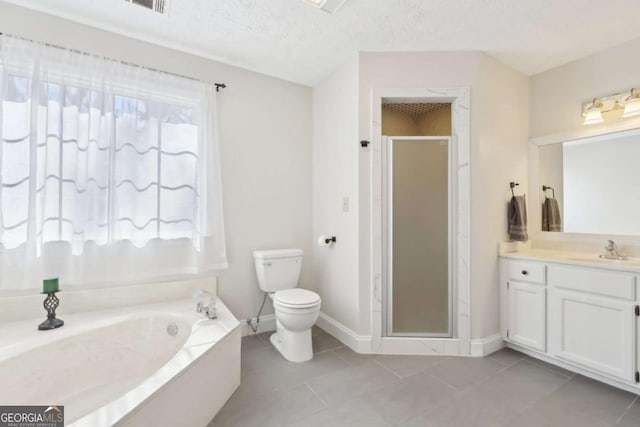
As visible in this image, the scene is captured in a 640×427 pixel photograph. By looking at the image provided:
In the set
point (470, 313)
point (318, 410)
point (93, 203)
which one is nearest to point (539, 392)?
point (470, 313)

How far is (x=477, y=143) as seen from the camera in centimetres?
242

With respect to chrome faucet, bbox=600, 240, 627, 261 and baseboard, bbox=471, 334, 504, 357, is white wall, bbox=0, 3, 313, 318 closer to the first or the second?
baseboard, bbox=471, 334, 504, 357

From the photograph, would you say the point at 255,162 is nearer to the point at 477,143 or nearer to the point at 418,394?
the point at 477,143

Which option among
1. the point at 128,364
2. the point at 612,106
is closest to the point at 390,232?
the point at 612,106

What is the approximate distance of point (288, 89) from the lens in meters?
3.02

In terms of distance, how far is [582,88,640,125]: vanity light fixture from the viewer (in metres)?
2.19

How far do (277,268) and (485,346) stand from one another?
1880 millimetres

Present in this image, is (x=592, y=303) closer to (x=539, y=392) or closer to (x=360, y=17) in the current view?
(x=539, y=392)

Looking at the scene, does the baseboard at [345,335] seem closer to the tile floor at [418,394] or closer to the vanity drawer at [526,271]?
the tile floor at [418,394]

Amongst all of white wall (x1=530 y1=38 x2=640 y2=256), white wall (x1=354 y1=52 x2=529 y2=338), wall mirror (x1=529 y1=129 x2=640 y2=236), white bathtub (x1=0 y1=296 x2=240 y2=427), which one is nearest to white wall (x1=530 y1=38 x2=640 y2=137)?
white wall (x1=530 y1=38 x2=640 y2=256)

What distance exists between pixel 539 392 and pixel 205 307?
2321 mm

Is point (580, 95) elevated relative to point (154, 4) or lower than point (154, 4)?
lower

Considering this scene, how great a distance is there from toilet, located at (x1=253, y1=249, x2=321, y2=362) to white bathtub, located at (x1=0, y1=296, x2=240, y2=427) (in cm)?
43

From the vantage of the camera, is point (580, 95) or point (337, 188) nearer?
point (580, 95)
